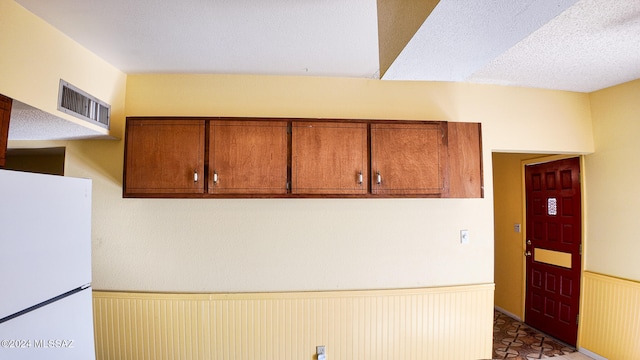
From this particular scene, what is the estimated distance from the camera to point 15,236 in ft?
3.78

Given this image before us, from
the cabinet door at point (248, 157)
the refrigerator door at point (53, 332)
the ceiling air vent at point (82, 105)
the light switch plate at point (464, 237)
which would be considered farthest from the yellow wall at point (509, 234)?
the ceiling air vent at point (82, 105)

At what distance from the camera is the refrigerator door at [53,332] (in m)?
1.13

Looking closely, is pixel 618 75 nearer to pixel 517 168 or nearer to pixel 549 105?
pixel 549 105

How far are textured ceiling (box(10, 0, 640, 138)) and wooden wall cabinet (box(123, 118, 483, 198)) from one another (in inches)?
19.2

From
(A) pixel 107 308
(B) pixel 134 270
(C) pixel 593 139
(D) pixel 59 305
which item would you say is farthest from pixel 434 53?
(A) pixel 107 308

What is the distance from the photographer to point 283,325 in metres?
2.28

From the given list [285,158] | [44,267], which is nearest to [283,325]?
[285,158]

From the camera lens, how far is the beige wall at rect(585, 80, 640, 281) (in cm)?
243

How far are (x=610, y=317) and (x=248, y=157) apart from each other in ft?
11.4

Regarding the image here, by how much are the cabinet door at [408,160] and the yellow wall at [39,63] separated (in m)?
2.08

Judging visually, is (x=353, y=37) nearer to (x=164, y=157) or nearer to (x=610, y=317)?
(x=164, y=157)

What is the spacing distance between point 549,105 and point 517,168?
1.10 m

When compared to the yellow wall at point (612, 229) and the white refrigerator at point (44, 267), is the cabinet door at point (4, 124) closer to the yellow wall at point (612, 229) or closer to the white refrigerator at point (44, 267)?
the white refrigerator at point (44, 267)

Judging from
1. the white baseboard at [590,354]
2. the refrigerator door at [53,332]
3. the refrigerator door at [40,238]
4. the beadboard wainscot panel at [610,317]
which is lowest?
the white baseboard at [590,354]
